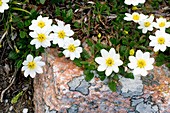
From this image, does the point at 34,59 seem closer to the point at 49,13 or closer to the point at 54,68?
the point at 54,68

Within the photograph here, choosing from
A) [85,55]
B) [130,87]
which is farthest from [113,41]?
[130,87]

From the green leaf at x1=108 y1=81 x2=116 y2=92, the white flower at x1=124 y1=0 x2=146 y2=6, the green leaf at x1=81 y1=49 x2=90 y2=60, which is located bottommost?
the green leaf at x1=108 y1=81 x2=116 y2=92

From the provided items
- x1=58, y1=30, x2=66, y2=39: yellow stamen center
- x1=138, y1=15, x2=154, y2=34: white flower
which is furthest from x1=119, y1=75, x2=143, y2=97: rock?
x1=58, y1=30, x2=66, y2=39: yellow stamen center

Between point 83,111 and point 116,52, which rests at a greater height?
point 116,52

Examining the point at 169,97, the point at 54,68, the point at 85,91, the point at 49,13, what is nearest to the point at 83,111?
the point at 85,91

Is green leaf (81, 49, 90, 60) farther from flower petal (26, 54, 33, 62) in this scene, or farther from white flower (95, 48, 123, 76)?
flower petal (26, 54, 33, 62)

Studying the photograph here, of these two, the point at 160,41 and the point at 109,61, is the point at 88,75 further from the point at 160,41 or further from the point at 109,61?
the point at 160,41

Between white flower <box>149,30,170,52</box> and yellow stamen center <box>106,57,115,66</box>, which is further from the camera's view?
white flower <box>149,30,170,52</box>
